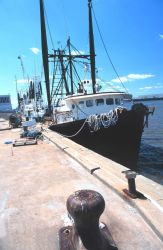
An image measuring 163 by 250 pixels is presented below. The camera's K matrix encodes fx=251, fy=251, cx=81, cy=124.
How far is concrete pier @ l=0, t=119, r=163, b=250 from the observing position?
316 cm

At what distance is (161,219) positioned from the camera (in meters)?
3.39

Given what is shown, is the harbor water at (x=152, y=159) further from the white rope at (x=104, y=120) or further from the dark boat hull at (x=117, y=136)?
the white rope at (x=104, y=120)

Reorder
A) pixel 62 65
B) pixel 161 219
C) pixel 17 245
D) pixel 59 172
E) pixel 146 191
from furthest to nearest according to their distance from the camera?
pixel 62 65 < pixel 59 172 < pixel 146 191 < pixel 161 219 < pixel 17 245

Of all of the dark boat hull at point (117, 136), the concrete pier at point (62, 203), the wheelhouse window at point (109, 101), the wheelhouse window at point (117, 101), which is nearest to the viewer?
the concrete pier at point (62, 203)

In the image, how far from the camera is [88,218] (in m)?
2.78

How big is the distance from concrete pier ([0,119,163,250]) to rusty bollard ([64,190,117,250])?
310mm

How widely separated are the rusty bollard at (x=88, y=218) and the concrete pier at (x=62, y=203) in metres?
0.31

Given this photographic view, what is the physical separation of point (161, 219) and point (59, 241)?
4.57 feet

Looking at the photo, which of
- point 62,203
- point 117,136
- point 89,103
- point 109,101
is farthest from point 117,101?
point 62,203

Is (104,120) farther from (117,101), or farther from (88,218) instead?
(88,218)

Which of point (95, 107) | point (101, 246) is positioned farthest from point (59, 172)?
point (95, 107)

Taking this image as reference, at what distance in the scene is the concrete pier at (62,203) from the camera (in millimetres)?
3164

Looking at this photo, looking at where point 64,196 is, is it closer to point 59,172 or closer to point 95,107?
A: point 59,172

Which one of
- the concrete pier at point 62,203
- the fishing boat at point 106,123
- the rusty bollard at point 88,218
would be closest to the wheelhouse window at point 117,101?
the fishing boat at point 106,123
